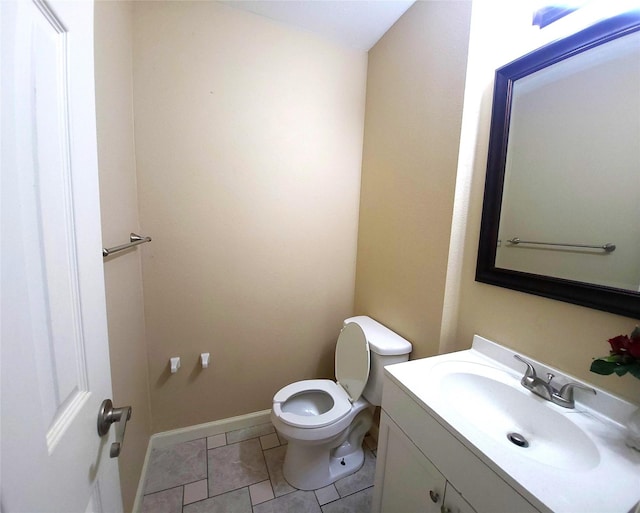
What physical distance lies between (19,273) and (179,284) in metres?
1.24

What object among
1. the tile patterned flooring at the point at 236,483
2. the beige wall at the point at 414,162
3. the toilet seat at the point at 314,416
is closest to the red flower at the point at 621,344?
the beige wall at the point at 414,162

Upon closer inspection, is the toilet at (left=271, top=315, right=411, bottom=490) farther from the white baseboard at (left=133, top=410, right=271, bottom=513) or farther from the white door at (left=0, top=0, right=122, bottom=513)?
the white door at (left=0, top=0, right=122, bottom=513)

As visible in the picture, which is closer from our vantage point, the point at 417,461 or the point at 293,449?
the point at 417,461

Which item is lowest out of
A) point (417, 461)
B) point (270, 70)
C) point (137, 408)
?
point (137, 408)

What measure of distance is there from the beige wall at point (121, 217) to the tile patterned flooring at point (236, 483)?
0.55 ft

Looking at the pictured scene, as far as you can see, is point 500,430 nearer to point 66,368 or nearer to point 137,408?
point 66,368

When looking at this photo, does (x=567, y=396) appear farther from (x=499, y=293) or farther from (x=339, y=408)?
(x=339, y=408)

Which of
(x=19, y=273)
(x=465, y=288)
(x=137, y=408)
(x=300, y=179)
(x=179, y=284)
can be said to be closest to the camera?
(x=19, y=273)

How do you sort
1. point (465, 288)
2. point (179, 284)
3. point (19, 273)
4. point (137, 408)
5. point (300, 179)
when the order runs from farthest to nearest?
point (300, 179)
point (179, 284)
point (137, 408)
point (465, 288)
point (19, 273)

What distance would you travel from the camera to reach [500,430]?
2.63 feet

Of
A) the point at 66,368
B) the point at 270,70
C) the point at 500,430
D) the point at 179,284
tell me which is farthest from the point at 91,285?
the point at 270,70

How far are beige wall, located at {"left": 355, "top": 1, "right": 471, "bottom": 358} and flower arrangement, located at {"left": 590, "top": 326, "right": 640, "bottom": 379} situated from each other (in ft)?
1.75

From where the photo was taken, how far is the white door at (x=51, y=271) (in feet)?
0.95

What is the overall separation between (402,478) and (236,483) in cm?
95
